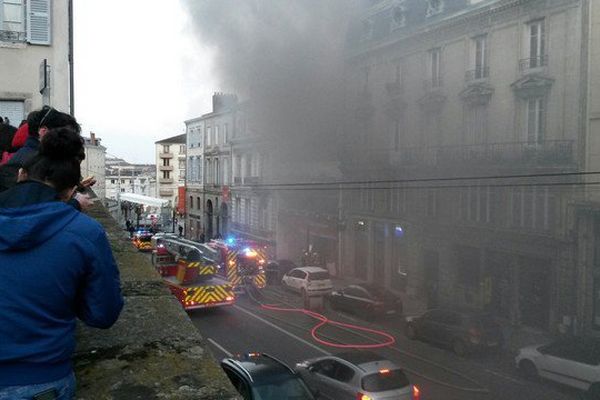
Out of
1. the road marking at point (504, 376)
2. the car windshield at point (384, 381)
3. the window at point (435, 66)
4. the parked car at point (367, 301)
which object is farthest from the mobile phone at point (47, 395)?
the window at point (435, 66)

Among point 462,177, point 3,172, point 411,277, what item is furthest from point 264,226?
point 3,172

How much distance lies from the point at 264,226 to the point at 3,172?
22074 mm

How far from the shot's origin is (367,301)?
38.4 feet

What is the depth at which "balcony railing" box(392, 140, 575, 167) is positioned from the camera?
420 inches

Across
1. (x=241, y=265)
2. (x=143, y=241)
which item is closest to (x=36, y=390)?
(x=241, y=265)

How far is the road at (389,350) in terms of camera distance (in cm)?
745

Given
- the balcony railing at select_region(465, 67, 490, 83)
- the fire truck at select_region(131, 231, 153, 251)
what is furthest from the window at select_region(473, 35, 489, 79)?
the fire truck at select_region(131, 231, 153, 251)

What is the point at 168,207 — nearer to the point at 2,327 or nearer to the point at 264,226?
the point at 264,226

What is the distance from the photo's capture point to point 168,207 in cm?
3031

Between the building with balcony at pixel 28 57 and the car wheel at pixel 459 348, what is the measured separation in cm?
816

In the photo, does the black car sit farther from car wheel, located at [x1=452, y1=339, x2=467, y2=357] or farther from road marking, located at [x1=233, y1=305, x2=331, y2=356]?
car wheel, located at [x1=452, y1=339, x2=467, y2=357]

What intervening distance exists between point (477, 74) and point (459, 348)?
6.75 m

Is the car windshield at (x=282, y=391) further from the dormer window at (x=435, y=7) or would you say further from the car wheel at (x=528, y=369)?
the dormer window at (x=435, y=7)

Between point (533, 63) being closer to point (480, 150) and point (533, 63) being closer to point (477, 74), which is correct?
point (477, 74)
